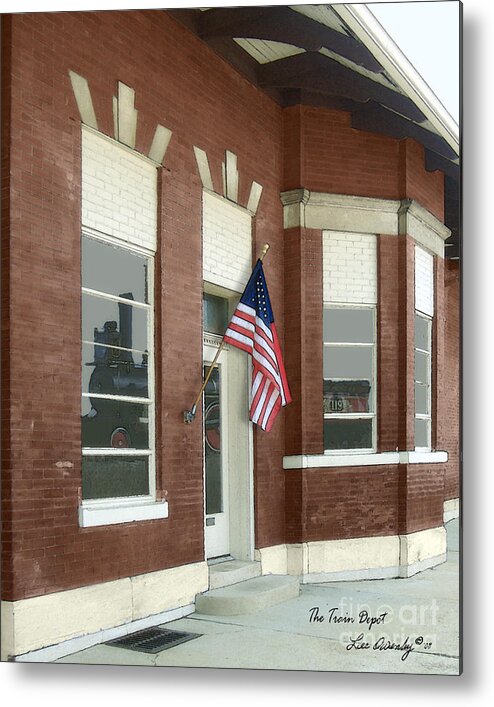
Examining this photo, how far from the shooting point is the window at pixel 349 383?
5.29m

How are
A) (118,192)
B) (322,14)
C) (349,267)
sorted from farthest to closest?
1. (349,267)
2. (118,192)
3. (322,14)

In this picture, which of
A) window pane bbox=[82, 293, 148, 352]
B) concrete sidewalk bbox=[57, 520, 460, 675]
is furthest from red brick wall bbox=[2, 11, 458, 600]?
concrete sidewalk bbox=[57, 520, 460, 675]

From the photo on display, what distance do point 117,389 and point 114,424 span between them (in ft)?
0.65

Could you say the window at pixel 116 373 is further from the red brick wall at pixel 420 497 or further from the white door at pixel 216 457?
the red brick wall at pixel 420 497

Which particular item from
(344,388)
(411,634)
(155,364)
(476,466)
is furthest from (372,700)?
(155,364)

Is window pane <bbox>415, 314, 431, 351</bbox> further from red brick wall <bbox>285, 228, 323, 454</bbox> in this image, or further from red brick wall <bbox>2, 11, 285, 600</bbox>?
red brick wall <bbox>2, 11, 285, 600</bbox>

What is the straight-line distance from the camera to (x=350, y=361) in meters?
5.30

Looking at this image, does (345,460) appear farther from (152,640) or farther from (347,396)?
(152,640)

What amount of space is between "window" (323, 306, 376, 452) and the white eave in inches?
53.4

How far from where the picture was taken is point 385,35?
4586 mm

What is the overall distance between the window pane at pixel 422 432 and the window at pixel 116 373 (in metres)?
1.61

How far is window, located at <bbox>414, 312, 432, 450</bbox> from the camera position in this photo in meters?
5.05

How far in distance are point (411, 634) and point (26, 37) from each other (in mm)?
3691

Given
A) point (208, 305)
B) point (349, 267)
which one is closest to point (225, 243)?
point (208, 305)
